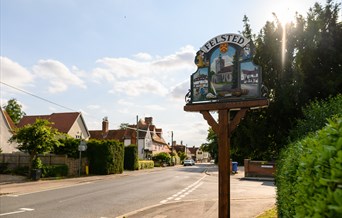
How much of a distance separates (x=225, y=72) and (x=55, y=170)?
23169mm

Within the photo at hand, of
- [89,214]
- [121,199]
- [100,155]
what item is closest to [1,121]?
[100,155]

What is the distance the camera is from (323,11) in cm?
884

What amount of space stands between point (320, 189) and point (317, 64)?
24.0 feet

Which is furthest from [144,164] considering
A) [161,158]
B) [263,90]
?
[263,90]

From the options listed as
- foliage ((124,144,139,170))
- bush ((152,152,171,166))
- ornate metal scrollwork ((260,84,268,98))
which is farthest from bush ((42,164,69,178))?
bush ((152,152,171,166))

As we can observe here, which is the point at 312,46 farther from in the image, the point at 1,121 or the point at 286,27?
the point at 1,121

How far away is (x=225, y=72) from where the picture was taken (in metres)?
8.88

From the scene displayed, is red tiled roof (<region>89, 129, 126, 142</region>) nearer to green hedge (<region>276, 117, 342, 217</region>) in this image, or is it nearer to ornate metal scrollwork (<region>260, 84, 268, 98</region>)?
ornate metal scrollwork (<region>260, 84, 268, 98</region>)

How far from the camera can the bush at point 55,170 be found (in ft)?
88.4

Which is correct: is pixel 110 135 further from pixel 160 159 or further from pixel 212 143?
pixel 212 143

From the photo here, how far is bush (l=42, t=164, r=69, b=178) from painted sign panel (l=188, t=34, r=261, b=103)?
2133 cm

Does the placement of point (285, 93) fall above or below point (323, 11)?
below

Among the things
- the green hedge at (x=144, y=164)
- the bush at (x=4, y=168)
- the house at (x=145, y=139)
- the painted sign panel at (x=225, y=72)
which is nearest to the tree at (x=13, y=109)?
the house at (x=145, y=139)

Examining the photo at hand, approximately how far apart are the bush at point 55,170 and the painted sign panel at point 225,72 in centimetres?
2133
